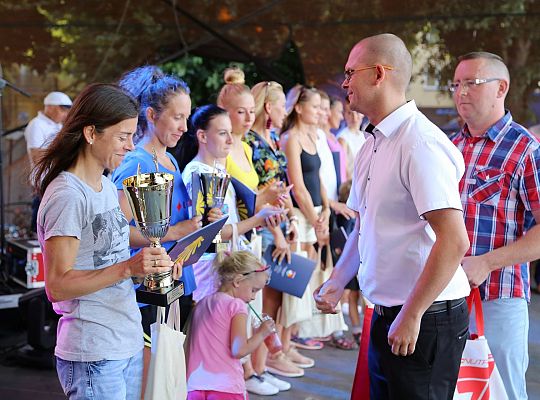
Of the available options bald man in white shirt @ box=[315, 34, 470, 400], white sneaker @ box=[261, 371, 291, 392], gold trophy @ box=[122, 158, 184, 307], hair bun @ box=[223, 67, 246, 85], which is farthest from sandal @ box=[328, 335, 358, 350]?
gold trophy @ box=[122, 158, 184, 307]

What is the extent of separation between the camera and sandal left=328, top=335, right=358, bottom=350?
547cm

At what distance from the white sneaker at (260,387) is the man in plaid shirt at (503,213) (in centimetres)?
174

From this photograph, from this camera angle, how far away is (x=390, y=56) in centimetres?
246

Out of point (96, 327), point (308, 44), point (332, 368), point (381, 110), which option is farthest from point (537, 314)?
point (96, 327)

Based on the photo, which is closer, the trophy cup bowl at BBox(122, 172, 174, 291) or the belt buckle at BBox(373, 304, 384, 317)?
the trophy cup bowl at BBox(122, 172, 174, 291)

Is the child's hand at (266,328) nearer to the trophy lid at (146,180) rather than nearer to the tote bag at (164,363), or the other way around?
the tote bag at (164,363)

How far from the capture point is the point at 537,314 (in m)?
6.50

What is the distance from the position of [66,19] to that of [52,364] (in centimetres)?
459

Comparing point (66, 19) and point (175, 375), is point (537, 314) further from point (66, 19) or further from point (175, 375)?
point (66, 19)

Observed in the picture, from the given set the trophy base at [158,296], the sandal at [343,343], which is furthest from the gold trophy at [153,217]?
the sandal at [343,343]

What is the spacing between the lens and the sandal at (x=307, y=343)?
5.45 meters

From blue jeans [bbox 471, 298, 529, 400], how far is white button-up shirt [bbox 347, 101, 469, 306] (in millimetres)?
620

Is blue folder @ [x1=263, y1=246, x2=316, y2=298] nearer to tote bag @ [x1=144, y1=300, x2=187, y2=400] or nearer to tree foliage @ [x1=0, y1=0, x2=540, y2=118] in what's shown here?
tote bag @ [x1=144, y1=300, x2=187, y2=400]

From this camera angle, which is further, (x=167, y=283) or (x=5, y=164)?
(x=5, y=164)
